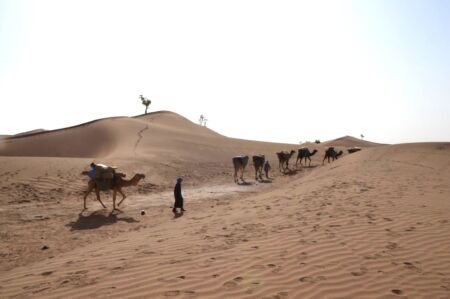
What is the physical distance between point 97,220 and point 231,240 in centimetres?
635

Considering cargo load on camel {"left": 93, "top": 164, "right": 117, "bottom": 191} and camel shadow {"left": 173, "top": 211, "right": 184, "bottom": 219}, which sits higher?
cargo load on camel {"left": 93, "top": 164, "right": 117, "bottom": 191}

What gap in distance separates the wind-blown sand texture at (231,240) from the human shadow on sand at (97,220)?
0.04m

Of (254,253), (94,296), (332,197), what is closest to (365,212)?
(332,197)

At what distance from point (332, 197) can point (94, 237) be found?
6.62 meters

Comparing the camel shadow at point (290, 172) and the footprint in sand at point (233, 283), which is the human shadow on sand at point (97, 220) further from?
the camel shadow at point (290, 172)

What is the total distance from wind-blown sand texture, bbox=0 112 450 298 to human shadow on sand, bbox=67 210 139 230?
4cm

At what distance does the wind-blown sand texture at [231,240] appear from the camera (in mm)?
4977

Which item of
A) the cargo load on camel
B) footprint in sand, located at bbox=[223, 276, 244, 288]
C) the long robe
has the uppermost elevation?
the cargo load on camel

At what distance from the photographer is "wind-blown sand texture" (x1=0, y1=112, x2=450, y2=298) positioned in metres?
4.98

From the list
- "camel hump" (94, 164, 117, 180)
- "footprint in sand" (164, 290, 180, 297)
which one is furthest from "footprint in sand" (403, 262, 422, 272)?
"camel hump" (94, 164, 117, 180)

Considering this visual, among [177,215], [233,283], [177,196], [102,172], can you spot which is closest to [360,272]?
[233,283]

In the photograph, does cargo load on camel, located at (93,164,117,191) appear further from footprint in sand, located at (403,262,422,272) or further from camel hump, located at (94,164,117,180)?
footprint in sand, located at (403,262,422,272)

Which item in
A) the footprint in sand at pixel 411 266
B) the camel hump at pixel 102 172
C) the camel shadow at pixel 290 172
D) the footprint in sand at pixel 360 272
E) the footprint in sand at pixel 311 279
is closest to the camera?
the footprint in sand at pixel 311 279

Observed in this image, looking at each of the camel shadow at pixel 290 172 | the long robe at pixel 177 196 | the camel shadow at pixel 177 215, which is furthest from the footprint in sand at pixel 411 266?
the camel shadow at pixel 290 172
